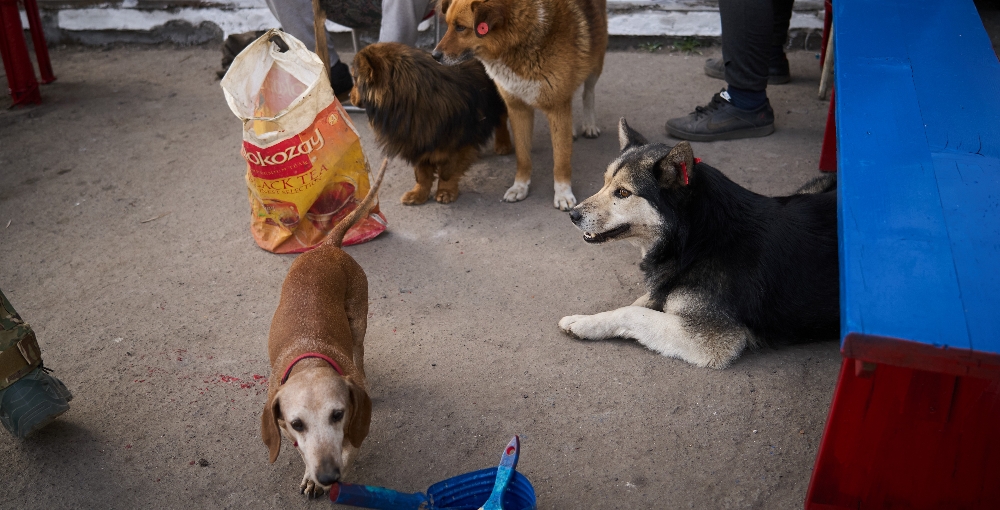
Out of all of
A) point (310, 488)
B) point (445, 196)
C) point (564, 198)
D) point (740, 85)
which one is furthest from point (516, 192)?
point (310, 488)

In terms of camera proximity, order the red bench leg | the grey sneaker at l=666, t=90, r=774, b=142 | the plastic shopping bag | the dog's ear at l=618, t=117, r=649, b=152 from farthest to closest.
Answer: the grey sneaker at l=666, t=90, r=774, b=142 < the plastic shopping bag < the dog's ear at l=618, t=117, r=649, b=152 < the red bench leg

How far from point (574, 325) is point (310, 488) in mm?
1164

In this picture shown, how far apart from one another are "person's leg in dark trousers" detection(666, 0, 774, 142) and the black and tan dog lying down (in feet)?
5.25

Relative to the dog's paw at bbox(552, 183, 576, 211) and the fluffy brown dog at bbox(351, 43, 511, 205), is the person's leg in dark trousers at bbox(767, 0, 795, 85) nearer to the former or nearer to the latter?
the dog's paw at bbox(552, 183, 576, 211)

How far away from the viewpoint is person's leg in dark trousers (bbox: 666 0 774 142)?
12.9 ft

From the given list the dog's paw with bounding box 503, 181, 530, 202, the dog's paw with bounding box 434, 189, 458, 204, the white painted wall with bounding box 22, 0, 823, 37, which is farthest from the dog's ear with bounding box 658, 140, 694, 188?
the white painted wall with bounding box 22, 0, 823, 37

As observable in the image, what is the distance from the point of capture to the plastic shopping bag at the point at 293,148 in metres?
3.27

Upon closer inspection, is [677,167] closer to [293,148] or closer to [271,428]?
[271,428]

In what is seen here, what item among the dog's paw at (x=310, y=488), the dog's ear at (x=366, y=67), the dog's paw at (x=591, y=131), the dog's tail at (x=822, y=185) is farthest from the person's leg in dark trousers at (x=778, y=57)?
the dog's paw at (x=310, y=488)

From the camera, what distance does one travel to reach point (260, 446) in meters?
2.42

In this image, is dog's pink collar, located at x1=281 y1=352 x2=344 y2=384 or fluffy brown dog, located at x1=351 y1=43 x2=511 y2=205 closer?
dog's pink collar, located at x1=281 y1=352 x2=344 y2=384

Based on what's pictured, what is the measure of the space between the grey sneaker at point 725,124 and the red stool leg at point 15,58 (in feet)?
14.8

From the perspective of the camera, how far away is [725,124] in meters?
4.27

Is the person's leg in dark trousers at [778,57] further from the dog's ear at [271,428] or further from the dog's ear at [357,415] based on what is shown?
the dog's ear at [271,428]
